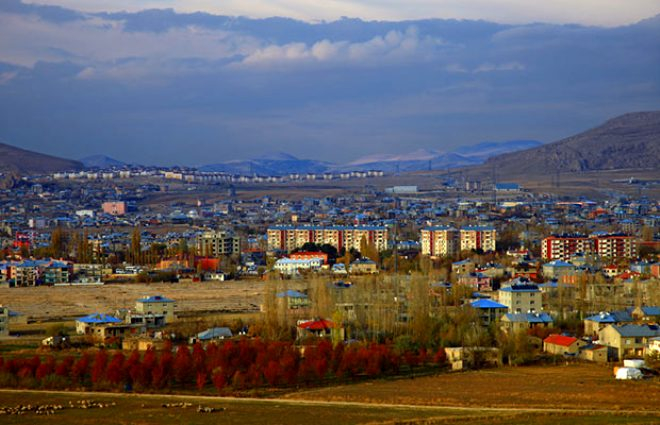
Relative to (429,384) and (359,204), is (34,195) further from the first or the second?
(429,384)

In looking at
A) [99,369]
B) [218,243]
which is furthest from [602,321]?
[218,243]

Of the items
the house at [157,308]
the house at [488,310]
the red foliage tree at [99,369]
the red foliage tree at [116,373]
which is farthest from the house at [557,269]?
the red foliage tree at [116,373]

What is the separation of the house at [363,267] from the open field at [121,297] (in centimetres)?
281

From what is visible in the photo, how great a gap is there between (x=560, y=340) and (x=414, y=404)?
17.5ft

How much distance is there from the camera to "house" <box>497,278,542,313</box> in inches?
908

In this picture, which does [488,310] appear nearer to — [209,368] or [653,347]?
[653,347]

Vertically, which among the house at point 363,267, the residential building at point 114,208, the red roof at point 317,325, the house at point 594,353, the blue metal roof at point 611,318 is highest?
the residential building at point 114,208

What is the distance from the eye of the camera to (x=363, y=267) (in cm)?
3250

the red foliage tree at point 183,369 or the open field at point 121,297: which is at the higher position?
the red foliage tree at point 183,369

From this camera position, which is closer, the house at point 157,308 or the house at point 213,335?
the house at point 213,335

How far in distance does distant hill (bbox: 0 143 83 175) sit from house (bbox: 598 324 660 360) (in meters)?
83.7

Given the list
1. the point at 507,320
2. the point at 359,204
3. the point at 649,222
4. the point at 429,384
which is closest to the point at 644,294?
the point at 507,320

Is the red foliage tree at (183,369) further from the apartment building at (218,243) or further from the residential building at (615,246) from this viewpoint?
the residential building at (615,246)

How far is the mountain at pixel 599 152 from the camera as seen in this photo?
95.4m
